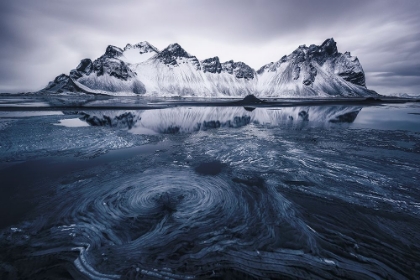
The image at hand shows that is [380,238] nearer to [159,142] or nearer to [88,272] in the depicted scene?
[88,272]

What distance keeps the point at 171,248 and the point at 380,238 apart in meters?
5.33

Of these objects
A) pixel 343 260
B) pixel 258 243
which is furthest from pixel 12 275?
pixel 343 260

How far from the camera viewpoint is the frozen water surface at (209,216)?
404 centimetres

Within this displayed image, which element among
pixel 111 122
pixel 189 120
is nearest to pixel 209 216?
pixel 189 120

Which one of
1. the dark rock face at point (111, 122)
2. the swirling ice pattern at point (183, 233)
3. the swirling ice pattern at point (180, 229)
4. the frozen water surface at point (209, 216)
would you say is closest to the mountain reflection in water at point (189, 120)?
the dark rock face at point (111, 122)

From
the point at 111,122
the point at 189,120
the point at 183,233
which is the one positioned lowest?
the point at 183,233

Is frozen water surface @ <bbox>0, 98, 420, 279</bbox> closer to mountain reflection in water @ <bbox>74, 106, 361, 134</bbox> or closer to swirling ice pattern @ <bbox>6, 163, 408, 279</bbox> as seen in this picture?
swirling ice pattern @ <bbox>6, 163, 408, 279</bbox>

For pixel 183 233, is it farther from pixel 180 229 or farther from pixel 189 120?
pixel 189 120

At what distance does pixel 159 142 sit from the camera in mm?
14344

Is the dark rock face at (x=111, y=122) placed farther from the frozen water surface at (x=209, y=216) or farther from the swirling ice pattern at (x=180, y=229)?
the swirling ice pattern at (x=180, y=229)

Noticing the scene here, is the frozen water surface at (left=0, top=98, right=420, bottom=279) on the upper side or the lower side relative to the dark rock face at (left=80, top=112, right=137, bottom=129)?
lower

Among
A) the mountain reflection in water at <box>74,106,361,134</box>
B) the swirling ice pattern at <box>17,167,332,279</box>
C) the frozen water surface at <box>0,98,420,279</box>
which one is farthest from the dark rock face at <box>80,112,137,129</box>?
the swirling ice pattern at <box>17,167,332,279</box>

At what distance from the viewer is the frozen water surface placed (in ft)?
13.3

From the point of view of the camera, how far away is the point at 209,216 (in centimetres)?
572
